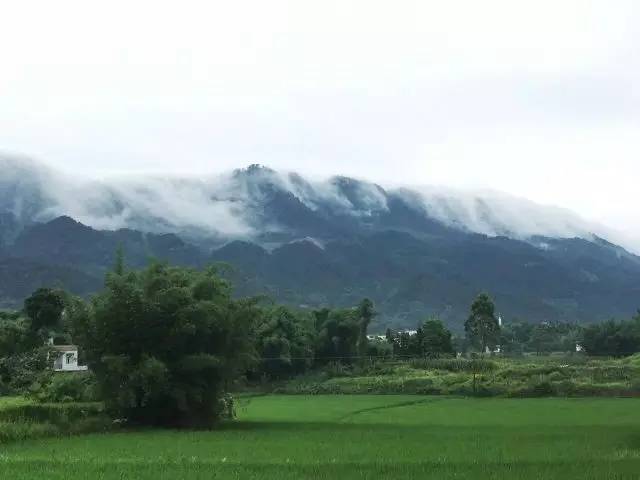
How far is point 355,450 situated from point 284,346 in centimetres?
4555

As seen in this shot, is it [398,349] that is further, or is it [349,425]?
[398,349]

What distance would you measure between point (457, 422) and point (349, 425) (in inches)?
193

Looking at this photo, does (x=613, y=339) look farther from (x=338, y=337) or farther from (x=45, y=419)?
(x=45, y=419)

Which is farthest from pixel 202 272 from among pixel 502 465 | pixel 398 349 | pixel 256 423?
pixel 398 349

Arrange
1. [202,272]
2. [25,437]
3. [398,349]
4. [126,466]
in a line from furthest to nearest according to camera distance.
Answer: [398,349], [202,272], [25,437], [126,466]

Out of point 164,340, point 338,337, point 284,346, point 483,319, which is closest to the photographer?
point 164,340

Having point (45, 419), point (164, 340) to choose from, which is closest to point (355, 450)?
point (164, 340)

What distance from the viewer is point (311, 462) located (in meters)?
15.5

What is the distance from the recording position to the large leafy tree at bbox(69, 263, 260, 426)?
2386 centimetres

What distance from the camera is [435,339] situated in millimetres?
79438

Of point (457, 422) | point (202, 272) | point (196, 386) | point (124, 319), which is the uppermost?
point (202, 272)

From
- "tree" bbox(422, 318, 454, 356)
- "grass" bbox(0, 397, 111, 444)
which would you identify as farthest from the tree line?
"tree" bbox(422, 318, 454, 356)

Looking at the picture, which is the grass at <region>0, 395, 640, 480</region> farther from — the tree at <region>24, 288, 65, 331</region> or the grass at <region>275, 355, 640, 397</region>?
the tree at <region>24, 288, 65, 331</region>

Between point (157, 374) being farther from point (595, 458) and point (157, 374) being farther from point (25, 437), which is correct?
point (595, 458)
